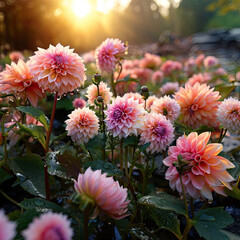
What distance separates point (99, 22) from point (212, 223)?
18.3 m

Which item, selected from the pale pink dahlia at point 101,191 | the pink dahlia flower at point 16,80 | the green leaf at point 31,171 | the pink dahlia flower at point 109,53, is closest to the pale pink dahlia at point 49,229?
the pale pink dahlia at point 101,191

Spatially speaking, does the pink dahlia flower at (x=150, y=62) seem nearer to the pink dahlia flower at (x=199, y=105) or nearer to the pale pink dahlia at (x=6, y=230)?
the pink dahlia flower at (x=199, y=105)

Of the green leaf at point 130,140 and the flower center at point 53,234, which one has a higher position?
the green leaf at point 130,140

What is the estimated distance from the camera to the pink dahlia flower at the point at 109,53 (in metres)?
1.42

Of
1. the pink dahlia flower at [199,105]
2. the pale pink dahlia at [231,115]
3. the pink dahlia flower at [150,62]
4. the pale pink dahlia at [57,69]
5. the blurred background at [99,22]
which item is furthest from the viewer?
the blurred background at [99,22]

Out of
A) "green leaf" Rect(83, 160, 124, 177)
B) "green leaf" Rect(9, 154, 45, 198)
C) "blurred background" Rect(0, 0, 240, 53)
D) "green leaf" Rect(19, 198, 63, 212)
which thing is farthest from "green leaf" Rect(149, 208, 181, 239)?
"blurred background" Rect(0, 0, 240, 53)

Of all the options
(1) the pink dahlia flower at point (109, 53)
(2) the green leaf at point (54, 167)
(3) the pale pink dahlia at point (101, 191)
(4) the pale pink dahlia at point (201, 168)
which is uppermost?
(1) the pink dahlia flower at point (109, 53)

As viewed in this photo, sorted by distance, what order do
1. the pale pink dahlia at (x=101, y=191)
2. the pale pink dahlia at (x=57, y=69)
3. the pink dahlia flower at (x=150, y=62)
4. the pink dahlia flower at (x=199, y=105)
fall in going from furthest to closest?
the pink dahlia flower at (x=150, y=62)
the pink dahlia flower at (x=199, y=105)
the pale pink dahlia at (x=57, y=69)
the pale pink dahlia at (x=101, y=191)

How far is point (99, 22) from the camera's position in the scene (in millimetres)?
17797

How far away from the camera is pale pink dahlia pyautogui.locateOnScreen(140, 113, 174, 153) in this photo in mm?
958

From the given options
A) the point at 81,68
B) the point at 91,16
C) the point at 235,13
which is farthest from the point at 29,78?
the point at 235,13

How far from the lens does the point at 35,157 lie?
1270 millimetres

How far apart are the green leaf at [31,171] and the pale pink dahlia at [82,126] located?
11.4 inches

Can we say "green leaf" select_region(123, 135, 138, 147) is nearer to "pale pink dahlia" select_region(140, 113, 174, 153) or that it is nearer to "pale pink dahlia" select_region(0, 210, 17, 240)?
"pale pink dahlia" select_region(140, 113, 174, 153)
